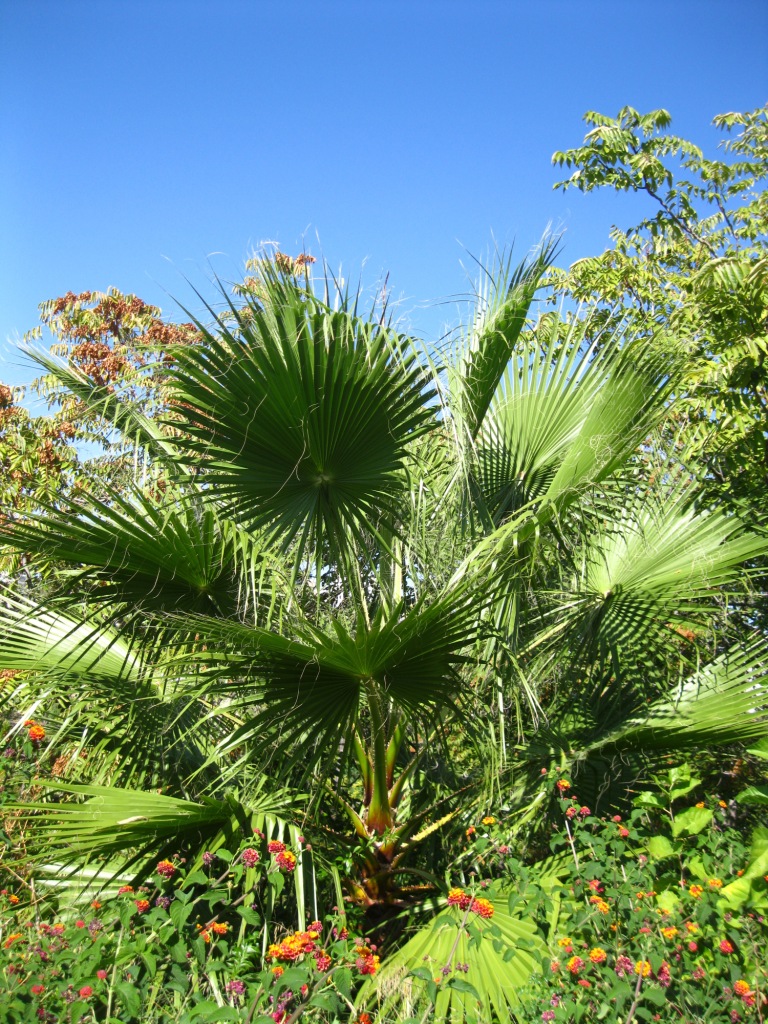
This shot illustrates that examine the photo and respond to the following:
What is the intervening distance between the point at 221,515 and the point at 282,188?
1827mm

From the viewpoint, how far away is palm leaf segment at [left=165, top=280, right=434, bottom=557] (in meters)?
2.75

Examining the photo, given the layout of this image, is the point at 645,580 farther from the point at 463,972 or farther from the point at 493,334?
the point at 463,972

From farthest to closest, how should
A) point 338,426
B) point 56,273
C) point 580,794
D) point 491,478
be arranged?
point 56,273
point 491,478
point 580,794
point 338,426

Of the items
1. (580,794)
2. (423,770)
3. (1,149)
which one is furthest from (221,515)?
(1,149)

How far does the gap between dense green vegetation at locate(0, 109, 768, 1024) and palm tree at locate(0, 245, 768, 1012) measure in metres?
0.02

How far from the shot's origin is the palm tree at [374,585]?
273 centimetres

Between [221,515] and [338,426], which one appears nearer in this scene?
[338,426]

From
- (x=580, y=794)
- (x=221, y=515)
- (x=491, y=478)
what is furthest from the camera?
(x=491, y=478)

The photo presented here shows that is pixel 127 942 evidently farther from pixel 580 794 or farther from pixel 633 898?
pixel 580 794

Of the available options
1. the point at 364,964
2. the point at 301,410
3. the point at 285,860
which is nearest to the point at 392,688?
the point at 285,860

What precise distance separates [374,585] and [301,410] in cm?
157

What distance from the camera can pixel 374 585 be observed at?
13.7ft

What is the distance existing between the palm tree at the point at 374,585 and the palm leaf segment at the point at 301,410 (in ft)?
0.03

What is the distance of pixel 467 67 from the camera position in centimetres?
566
